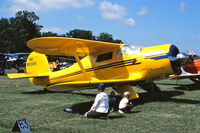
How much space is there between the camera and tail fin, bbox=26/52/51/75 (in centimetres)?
1227

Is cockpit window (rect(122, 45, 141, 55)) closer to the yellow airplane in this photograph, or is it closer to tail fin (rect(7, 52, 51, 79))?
the yellow airplane

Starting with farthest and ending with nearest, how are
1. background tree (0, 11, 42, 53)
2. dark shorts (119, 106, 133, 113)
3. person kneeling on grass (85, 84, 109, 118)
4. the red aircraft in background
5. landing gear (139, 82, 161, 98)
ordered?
1. background tree (0, 11, 42, 53)
2. the red aircraft in background
3. landing gear (139, 82, 161, 98)
4. dark shorts (119, 106, 133, 113)
5. person kneeling on grass (85, 84, 109, 118)

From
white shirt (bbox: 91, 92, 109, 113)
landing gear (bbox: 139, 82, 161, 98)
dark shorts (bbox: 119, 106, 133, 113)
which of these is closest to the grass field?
dark shorts (bbox: 119, 106, 133, 113)

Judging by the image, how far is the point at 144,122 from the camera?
6.18m

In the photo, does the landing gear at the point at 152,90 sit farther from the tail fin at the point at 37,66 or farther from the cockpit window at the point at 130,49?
the tail fin at the point at 37,66

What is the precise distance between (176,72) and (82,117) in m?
3.73

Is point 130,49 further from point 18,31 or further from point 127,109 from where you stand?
point 18,31

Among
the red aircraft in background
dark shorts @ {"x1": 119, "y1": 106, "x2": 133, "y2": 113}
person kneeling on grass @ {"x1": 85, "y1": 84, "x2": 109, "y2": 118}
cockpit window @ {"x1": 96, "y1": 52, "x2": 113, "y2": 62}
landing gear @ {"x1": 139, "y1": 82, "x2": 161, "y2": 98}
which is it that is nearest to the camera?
person kneeling on grass @ {"x1": 85, "y1": 84, "x2": 109, "y2": 118}

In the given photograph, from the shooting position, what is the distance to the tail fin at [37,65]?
12.3 metres

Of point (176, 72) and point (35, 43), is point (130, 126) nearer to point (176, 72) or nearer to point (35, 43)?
point (176, 72)

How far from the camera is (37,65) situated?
1241cm

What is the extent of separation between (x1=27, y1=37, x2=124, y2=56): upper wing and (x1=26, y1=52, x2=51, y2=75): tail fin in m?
2.75

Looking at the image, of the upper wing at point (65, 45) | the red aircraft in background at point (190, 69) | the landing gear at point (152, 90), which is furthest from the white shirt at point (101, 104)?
the red aircraft in background at point (190, 69)

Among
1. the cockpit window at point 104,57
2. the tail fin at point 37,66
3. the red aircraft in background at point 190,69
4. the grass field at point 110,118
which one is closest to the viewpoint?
the grass field at point 110,118
